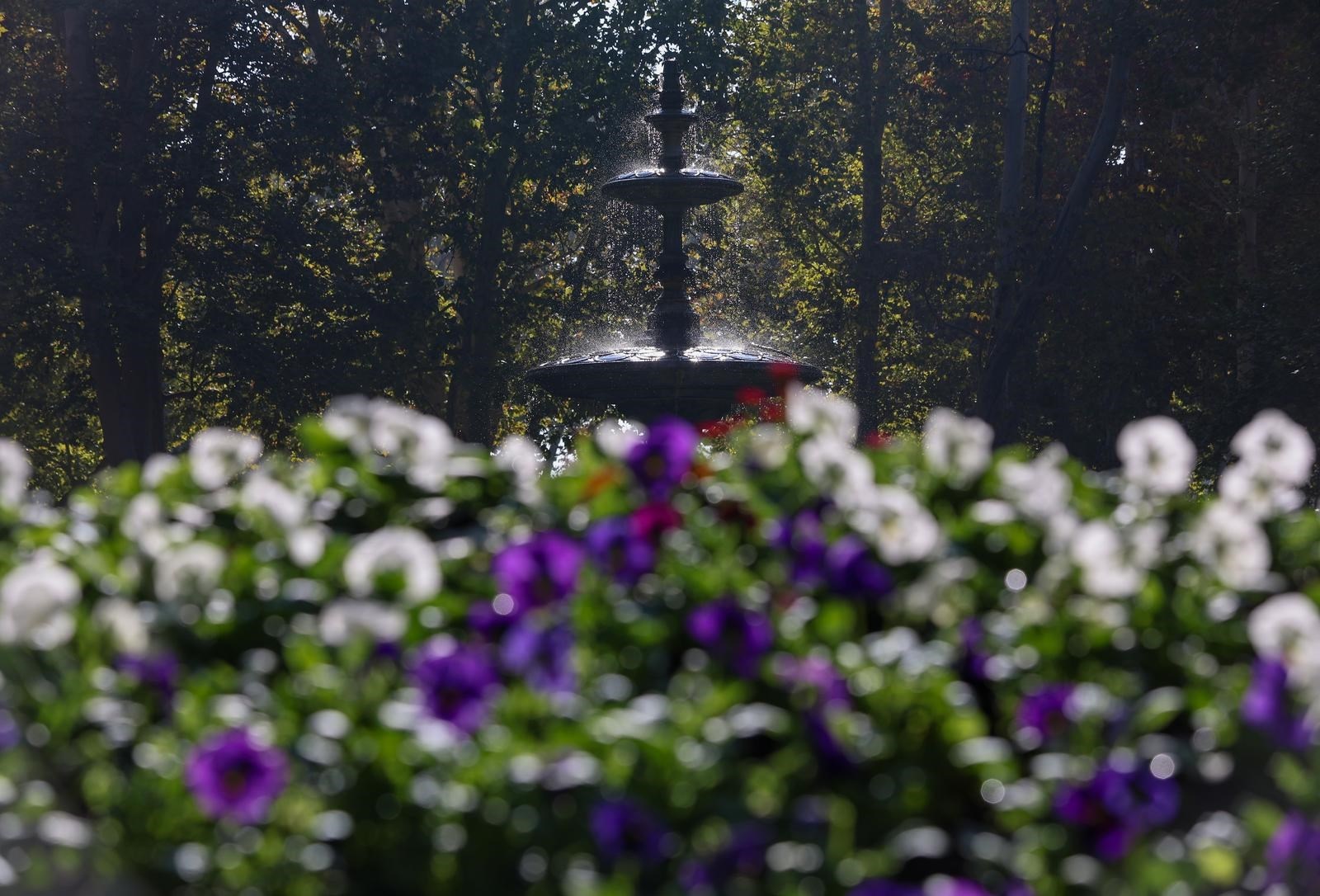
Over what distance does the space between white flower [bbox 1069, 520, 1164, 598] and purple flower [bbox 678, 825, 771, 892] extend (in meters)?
1.06

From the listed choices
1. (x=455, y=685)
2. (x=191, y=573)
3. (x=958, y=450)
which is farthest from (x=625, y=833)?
(x=958, y=450)

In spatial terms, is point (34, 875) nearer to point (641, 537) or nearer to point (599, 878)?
point (599, 878)

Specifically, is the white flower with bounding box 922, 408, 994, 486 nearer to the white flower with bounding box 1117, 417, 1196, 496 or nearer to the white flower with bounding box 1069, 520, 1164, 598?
the white flower with bounding box 1117, 417, 1196, 496

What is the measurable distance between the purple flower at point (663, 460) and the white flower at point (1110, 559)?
92 centimetres

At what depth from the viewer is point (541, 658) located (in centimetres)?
260

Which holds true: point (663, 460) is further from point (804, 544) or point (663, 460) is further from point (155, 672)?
point (155, 672)

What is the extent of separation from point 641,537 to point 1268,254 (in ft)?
61.2

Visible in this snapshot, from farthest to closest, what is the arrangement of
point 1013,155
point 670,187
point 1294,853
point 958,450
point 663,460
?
point 1013,155 → point 670,187 → point 958,450 → point 663,460 → point 1294,853

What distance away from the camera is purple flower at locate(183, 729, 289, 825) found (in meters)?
2.20

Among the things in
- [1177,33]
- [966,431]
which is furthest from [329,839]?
[1177,33]

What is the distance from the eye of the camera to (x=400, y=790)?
7.36ft

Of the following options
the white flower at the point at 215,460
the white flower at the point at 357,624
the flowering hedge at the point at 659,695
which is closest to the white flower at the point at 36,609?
the flowering hedge at the point at 659,695

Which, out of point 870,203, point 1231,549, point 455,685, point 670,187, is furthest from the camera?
point 870,203

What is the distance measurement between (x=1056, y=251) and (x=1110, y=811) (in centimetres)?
1965
